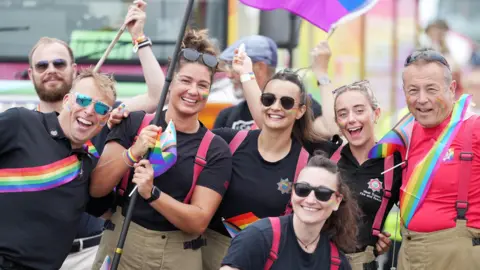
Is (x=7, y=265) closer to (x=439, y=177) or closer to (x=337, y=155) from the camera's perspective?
(x=337, y=155)

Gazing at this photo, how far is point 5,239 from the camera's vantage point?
420cm

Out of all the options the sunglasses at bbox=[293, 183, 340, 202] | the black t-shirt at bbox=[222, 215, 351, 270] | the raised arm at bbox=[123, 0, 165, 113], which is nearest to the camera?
the black t-shirt at bbox=[222, 215, 351, 270]

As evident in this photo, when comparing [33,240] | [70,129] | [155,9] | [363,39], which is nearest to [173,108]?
[70,129]

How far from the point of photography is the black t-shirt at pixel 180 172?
15.0 feet

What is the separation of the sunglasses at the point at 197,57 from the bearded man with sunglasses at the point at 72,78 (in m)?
0.40

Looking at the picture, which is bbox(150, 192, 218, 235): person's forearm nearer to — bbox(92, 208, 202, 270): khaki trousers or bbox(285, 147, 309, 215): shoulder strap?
bbox(92, 208, 202, 270): khaki trousers

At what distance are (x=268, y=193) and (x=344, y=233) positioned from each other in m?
0.49

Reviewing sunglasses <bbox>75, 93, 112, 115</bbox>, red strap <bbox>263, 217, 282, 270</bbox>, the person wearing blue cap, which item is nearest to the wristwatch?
sunglasses <bbox>75, 93, 112, 115</bbox>

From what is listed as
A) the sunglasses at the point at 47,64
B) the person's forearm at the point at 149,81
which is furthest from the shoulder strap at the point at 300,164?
the sunglasses at the point at 47,64

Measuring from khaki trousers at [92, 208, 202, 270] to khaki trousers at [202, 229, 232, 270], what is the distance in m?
0.22

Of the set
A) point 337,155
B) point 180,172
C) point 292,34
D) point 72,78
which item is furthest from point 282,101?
point 292,34

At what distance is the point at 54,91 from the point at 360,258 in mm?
1830

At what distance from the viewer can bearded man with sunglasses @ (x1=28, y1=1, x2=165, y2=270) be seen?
5.03 m

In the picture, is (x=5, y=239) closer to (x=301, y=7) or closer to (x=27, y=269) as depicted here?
(x=27, y=269)
